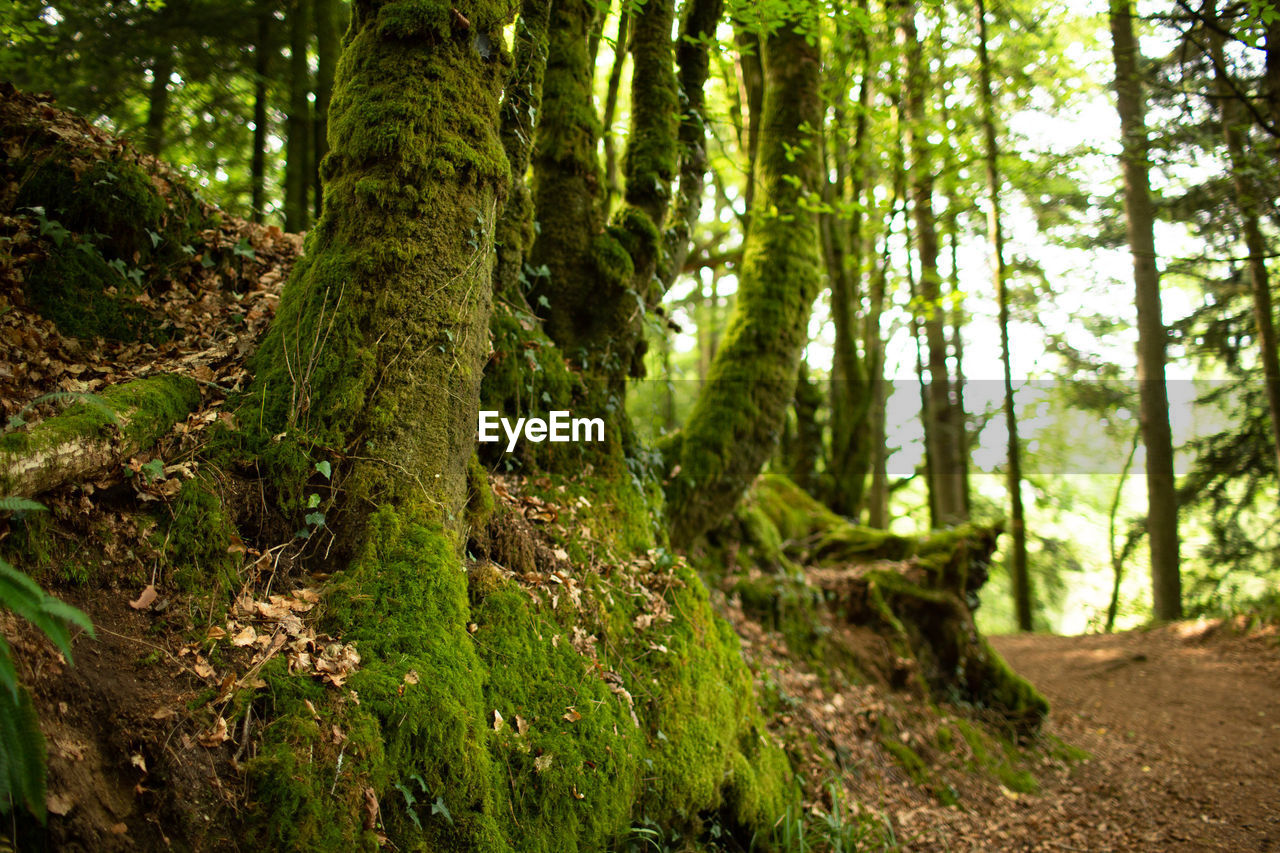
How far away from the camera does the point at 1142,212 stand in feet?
37.5

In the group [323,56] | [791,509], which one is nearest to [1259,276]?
[791,509]

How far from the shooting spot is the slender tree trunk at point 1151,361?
36.6ft

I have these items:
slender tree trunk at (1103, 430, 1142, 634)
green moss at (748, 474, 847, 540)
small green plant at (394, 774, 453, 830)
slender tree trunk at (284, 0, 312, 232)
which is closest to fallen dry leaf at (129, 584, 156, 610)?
small green plant at (394, 774, 453, 830)

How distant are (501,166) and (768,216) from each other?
372cm

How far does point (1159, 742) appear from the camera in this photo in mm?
7539

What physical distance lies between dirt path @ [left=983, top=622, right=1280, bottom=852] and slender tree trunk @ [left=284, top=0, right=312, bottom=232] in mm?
9477

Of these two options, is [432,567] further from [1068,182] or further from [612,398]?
[1068,182]

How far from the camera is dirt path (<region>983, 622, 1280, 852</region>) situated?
5.53 m

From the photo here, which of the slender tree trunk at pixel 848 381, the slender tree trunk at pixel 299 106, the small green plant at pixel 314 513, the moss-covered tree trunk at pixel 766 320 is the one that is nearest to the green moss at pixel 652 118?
the moss-covered tree trunk at pixel 766 320

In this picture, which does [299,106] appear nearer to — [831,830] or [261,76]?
[261,76]

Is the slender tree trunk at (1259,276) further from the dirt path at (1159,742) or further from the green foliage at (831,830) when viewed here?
the green foliage at (831,830)

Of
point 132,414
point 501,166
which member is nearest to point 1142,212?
point 501,166

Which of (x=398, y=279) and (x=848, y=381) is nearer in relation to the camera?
(x=398, y=279)

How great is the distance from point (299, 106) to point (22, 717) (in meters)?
7.83
